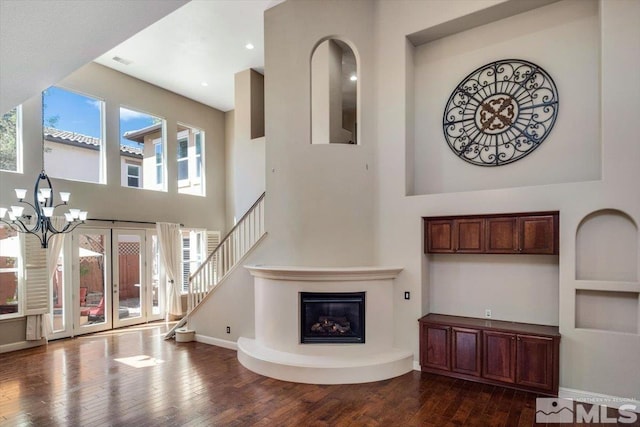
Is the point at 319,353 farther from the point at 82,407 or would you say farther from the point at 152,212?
the point at 152,212

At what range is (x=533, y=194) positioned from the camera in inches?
178

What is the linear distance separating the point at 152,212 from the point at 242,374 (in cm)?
509

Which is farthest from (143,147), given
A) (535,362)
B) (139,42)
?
(535,362)

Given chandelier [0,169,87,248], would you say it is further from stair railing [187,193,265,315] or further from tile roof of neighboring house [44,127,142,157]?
stair railing [187,193,265,315]

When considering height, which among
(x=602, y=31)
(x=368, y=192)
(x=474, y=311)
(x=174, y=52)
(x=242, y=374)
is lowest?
(x=242, y=374)

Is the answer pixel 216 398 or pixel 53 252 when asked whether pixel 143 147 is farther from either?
pixel 216 398

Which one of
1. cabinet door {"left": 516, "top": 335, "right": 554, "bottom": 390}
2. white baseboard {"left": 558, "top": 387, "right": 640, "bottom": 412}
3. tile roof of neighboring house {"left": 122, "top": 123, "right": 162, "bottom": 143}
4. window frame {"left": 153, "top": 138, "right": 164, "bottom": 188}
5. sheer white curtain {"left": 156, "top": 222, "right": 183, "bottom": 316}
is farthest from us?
window frame {"left": 153, "top": 138, "right": 164, "bottom": 188}

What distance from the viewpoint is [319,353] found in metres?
5.02

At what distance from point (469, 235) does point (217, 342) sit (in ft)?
15.2

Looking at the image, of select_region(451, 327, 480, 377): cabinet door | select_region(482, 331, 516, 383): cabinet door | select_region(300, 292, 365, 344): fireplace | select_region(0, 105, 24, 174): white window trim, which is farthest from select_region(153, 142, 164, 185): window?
select_region(482, 331, 516, 383): cabinet door

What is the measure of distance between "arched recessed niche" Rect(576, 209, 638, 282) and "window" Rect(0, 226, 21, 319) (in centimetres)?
881

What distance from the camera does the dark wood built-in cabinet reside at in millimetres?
4219

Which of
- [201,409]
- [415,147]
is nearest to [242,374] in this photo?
[201,409]

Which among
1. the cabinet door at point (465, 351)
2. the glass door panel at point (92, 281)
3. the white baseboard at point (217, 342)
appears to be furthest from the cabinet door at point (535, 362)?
the glass door panel at point (92, 281)
